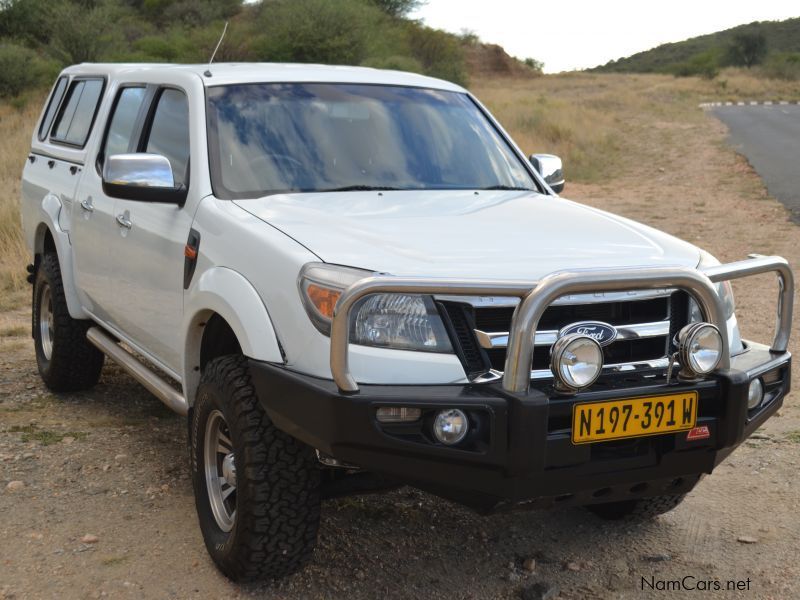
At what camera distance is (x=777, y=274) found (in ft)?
11.1

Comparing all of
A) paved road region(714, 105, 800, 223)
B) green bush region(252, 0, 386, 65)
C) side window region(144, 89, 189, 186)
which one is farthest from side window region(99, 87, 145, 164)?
green bush region(252, 0, 386, 65)

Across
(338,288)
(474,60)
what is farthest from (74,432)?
(474,60)

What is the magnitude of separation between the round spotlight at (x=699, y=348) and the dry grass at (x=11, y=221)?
677cm

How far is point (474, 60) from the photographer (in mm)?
76250

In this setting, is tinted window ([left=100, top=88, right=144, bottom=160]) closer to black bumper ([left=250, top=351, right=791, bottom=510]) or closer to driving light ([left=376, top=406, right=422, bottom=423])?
black bumper ([left=250, top=351, right=791, bottom=510])

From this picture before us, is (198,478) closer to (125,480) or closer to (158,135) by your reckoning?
(125,480)

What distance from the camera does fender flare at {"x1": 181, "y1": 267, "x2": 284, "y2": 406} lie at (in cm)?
310

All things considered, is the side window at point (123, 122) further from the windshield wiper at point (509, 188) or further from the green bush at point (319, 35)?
the green bush at point (319, 35)

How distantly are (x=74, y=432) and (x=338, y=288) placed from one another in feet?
8.53

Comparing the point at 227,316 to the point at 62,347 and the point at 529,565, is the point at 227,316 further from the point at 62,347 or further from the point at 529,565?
the point at 62,347

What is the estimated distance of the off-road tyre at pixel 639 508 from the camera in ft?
12.9

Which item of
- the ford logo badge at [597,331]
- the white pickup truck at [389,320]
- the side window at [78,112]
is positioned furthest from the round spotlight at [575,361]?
the side window at [78,112]

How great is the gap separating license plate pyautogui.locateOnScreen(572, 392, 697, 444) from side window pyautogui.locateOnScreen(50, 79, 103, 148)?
3.46 m

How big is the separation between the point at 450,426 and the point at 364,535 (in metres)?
1.21
